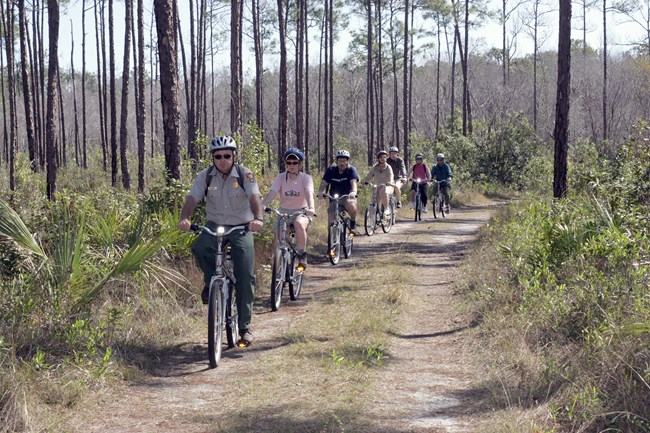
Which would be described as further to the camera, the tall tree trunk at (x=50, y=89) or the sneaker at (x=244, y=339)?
the tall tree trunk at (x=50, y=89)

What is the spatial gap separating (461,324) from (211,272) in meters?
3.14

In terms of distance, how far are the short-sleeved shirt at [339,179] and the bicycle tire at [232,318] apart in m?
6.23

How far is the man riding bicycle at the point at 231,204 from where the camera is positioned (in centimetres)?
712

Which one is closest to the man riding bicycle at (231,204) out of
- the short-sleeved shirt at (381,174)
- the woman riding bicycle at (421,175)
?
the short-sleeved shirt at (381,174)

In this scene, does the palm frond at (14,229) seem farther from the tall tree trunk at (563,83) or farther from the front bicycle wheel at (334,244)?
the tall tree trunk at (563,83)

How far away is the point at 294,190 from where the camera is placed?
33.6 feet

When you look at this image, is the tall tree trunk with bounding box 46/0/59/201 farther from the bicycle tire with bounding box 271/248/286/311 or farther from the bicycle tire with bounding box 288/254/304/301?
the bicycle tire with bounding box 271/248/286/311

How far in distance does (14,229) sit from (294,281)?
399 cm

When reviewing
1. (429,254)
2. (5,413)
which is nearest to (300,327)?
(5,413)

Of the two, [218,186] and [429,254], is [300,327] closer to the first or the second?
[218,186]

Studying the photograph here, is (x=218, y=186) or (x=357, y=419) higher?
(x=218, y=186)

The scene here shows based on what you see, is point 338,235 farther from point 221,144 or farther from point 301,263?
point 221,144

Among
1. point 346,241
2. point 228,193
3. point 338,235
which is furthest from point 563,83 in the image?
point 228,193

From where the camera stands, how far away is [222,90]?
114125 mm
